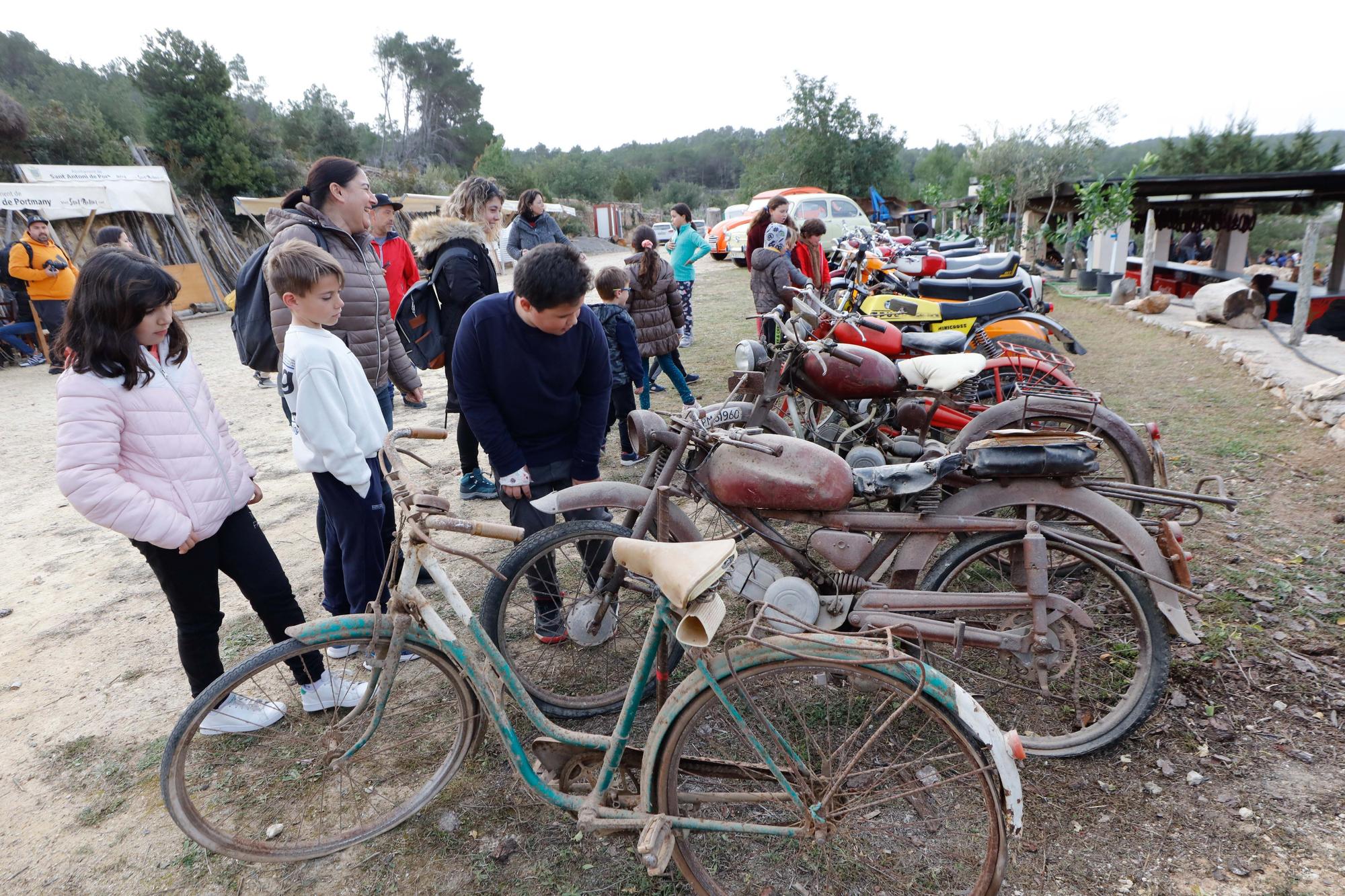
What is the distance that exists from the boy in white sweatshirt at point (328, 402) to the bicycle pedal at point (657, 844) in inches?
46.8

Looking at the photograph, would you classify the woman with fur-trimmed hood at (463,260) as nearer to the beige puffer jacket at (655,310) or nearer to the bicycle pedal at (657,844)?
the beige puffer jacket at (655,310)

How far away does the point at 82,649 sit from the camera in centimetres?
325

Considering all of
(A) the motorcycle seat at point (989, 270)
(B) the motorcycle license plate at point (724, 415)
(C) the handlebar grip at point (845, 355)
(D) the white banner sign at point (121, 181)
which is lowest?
(B) the motorcycle license plate at point (724, 415)

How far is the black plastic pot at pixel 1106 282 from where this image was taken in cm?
1206

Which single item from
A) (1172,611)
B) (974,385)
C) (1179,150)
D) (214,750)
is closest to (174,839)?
(214,750)

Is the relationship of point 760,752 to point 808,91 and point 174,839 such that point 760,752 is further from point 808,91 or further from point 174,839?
point 808,91

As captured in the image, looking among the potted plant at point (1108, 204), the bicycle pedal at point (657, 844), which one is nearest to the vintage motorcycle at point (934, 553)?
the bicycle pedal at point (657, 844)

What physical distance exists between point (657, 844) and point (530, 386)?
1656 millimetres

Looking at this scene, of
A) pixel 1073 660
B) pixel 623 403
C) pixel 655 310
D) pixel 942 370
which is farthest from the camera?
pixel 655 310

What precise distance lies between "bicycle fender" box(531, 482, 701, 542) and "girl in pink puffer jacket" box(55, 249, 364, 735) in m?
0.96

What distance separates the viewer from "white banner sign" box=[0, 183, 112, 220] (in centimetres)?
1009

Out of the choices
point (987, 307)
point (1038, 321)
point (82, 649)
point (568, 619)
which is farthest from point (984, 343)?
point (82, 649)

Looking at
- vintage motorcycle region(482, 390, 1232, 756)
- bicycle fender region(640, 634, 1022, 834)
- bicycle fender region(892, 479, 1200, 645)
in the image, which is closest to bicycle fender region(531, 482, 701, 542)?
vintage motorcycle region(482, 390, 1232, 756)

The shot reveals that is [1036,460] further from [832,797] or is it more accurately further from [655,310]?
[655,310]
